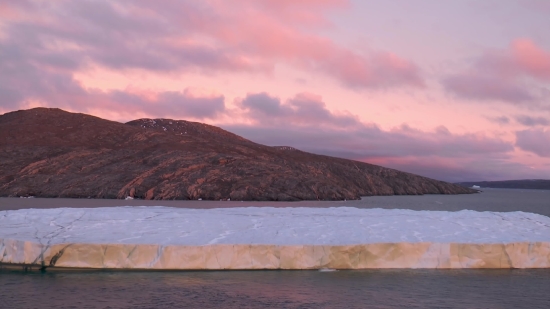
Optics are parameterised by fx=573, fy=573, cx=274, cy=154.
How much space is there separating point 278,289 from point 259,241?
11.6ft

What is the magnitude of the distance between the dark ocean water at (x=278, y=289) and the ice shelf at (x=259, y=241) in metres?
0.48

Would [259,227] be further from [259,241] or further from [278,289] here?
[278,289]

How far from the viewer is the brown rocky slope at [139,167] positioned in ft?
288

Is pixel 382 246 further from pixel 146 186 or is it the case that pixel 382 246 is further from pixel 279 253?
pixel 146 186

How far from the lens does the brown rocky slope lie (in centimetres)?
8769

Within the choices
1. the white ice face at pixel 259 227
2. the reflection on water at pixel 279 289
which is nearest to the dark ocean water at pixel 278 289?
the reflection on water at pixel 279 289

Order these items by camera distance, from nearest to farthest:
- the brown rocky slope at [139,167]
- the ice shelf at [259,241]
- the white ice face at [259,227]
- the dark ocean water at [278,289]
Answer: the dark ocean water at [278,289]
the ice shelf at [259,241]
the white ice face at [259,227]
the brown rocky slope at [139,167]

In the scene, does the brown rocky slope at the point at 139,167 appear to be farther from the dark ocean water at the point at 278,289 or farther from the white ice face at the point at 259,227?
the dark ocean water at the point at 278,289

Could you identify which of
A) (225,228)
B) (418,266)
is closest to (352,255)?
(418,266)

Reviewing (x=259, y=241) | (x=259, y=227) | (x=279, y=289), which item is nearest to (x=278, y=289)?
(x=279, y=289)

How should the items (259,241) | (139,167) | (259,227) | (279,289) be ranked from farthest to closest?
(139,167) → (259,227) → (259,241) → (279,289)

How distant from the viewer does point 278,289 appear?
16172 millimetres

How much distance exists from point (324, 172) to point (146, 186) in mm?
48156

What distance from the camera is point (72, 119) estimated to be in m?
134
